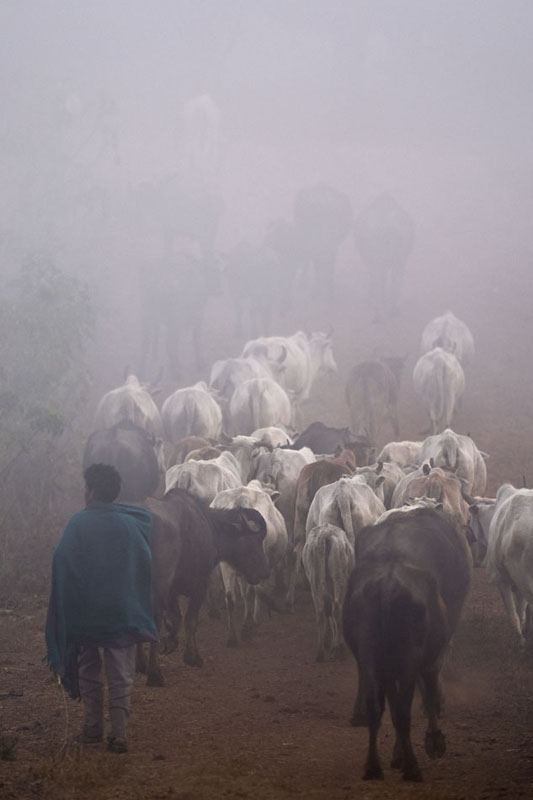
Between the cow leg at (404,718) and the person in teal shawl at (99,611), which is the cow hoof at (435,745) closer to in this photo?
the cow leg at (404,718)

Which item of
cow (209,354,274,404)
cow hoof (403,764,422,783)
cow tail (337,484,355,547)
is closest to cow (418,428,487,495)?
cow tail (337,484,355,547)

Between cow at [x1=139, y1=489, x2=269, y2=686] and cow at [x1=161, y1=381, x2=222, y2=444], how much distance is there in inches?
274

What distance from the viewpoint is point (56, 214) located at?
1303 inches

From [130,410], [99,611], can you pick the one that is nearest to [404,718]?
[99,611]

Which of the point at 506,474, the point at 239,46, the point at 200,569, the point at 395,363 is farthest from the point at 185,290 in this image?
the point at 239,46

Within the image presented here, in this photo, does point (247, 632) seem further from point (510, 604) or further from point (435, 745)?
point (435, 745)

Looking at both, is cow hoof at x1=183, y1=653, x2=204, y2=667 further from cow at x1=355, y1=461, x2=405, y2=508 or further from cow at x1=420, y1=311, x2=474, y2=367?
cow at x1=420, y1=311, x2=474, y2=367

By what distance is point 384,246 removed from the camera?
106ft

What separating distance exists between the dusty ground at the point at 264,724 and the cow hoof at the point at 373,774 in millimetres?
93

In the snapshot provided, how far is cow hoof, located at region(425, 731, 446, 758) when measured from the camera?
7336 millimetres

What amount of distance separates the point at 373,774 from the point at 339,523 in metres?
4.59

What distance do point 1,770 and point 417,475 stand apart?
7.15 metres

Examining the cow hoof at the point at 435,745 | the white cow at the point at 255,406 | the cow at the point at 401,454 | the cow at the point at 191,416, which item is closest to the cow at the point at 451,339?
the white cow at the point at 255,406

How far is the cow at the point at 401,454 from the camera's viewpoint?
15.8m
